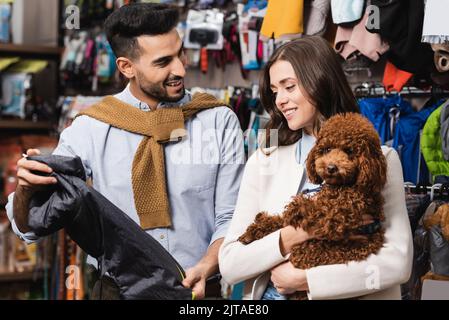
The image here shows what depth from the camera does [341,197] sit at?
3.37 ft

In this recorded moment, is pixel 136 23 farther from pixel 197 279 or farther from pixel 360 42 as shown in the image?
pixel 360 42

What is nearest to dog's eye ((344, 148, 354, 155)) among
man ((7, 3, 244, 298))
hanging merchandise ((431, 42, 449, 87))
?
man ((7, 3, 244, 298))

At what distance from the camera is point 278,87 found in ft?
3.77

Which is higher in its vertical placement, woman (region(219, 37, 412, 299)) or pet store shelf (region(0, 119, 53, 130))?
woman (region(219, 37, 412, 299))

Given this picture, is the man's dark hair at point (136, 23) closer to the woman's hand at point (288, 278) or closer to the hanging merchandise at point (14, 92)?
the woman's hand at point (288, 278)

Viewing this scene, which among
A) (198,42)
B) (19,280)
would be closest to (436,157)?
(198,42)

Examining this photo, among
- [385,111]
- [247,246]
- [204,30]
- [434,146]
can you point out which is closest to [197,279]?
[247,246]

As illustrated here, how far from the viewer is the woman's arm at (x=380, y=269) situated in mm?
1058

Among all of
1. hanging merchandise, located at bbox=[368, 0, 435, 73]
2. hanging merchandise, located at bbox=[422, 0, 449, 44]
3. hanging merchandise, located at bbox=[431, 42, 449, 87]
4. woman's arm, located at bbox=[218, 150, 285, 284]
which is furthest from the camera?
hanging merchandise, located at bbox=[368, 0, 435, 73]

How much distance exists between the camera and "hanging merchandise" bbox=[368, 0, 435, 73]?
1989 millimetres

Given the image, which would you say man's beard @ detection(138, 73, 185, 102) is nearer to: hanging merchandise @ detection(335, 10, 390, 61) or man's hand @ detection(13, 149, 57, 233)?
man's hand @ detection(13, 149, 57, 233)

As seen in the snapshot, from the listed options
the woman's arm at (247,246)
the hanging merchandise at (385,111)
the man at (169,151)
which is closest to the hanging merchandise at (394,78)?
the hanging merchandise at (385,111)

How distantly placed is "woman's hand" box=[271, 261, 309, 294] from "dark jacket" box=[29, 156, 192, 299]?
193mm
